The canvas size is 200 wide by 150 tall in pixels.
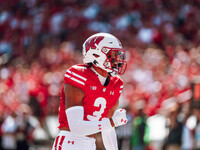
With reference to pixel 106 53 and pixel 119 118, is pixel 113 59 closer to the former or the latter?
pixel 106 53

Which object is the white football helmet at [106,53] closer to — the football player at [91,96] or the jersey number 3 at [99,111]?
the football player at [91,96]

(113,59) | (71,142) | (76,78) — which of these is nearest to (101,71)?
(113,59)

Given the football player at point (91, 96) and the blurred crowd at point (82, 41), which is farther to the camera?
the blurred crowd at point (82, 41)

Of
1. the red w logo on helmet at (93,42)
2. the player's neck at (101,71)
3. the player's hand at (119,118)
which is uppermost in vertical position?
the red w logo on helmet at (93,42)

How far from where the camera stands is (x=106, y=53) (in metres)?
3.05

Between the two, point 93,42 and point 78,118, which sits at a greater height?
point 93,42

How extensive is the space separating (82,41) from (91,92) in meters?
10.7

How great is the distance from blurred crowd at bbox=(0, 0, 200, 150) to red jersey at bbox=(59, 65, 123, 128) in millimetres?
4162

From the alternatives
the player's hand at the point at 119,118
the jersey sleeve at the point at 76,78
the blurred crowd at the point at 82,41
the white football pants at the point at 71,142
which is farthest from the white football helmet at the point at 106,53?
the blurred crowd at the point at 82,41

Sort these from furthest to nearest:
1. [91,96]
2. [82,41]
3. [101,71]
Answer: [82,41]
[101,71]
[91,96]

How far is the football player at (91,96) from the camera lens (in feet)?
9.57

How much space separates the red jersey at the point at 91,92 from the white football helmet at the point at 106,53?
96 millimetres

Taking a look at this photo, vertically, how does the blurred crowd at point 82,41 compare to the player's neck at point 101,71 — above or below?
above

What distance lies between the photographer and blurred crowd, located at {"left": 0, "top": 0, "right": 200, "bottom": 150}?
8.75 metres
